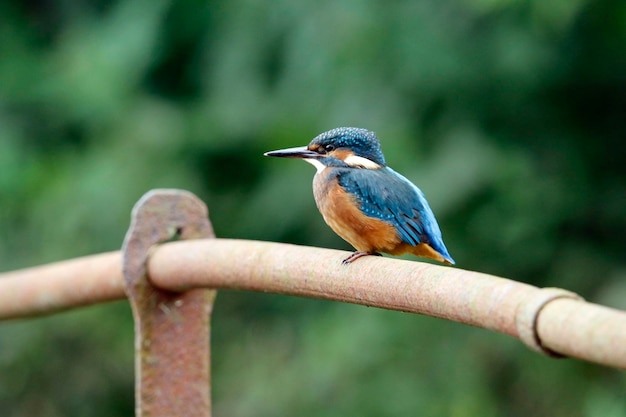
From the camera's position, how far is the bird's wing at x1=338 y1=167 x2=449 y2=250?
78.1 inches

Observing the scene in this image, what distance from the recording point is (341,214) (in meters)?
2.04

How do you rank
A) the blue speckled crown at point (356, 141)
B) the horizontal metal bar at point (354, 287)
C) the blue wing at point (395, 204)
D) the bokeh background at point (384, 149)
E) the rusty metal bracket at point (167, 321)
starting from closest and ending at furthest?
the horizontal metal bar at point (354, 287) → the rusty metal bracket at point (167, 321) → the blue wing at point (395, 204) → the blue speckled crown at point (356, 141) → the bokeh background at point (384, 149)

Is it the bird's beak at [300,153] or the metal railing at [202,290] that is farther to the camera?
the bird's beak at [300,153]

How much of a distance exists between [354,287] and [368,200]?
81 cm

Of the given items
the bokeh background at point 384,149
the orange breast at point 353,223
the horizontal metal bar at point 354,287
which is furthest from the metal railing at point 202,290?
the bokeh background at point 384,149

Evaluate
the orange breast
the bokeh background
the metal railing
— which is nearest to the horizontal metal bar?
the metal railing

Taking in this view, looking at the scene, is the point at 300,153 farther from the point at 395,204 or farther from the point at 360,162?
the point at 395,204

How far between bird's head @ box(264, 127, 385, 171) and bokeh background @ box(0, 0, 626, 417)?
1141mm

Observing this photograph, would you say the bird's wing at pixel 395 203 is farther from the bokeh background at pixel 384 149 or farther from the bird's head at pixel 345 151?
the bokeh background at pixel 384 149

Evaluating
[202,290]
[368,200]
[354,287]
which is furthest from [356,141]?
[354,287]

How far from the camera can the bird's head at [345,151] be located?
82.3 inches

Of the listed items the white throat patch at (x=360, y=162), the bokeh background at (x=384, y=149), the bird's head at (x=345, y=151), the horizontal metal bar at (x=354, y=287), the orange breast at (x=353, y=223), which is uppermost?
the bokeh background at (x=384, y=149)

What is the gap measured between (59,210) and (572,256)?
192 cm

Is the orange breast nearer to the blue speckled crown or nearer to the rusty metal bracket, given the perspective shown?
the blue speckled crown
